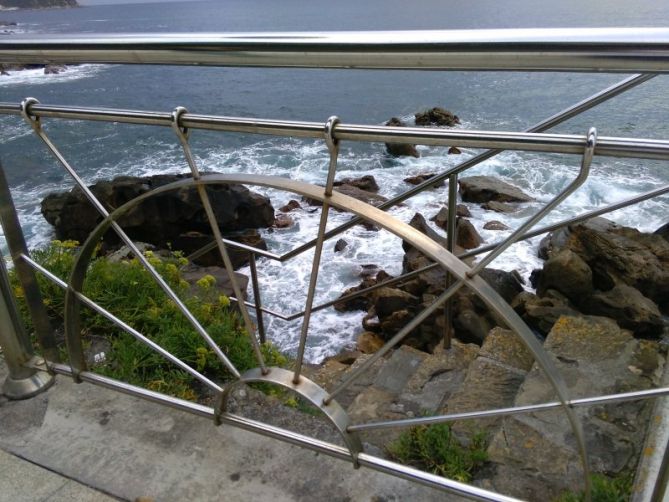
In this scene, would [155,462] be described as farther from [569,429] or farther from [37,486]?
[569,429]

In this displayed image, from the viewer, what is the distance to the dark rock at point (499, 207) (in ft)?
44.8

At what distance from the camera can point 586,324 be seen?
465 centimetres

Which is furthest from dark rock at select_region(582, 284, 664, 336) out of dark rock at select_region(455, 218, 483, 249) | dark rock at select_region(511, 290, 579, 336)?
dark rock at select_region(455, 218, 483, 249)

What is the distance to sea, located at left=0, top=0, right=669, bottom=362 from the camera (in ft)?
36.6

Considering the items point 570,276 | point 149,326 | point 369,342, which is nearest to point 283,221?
point 369,342

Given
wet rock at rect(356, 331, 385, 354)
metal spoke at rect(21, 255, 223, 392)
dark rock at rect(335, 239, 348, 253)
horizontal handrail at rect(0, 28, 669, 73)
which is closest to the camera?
horizontal handrail at rect(0, 28, 669, 73)

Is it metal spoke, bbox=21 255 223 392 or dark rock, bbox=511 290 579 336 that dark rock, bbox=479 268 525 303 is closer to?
dark rock, bbox=511 290 579 336

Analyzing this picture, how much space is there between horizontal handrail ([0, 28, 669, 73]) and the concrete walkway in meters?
1.21

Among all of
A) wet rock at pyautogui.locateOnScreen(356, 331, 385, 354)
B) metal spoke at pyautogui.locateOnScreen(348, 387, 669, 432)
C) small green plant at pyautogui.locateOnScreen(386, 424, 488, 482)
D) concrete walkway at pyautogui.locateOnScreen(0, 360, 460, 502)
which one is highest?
metal spoke at pyautogui.locateOnScreen(348, 387, 669, 432)

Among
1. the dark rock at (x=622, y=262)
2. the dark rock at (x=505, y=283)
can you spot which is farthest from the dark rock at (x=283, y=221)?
the dark rock at (x=622, y=262)

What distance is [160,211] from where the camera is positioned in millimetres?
12148

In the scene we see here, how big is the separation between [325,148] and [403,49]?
1733cm

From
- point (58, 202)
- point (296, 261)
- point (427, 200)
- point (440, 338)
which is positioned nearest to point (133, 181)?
point (58, 202)

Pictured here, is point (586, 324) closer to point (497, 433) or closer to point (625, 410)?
point (625, 410)
